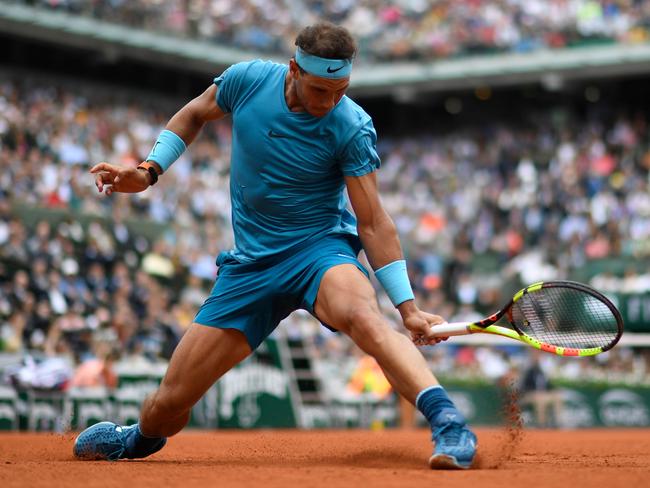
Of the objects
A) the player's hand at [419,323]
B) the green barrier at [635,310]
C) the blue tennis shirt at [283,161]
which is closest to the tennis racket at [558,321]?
the player's hand at [419,323]

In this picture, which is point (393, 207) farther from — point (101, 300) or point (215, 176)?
point (101, 300)

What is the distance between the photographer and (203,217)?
69.9 feet

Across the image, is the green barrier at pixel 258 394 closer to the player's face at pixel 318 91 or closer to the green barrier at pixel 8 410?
the green barrier at pixel 8 410

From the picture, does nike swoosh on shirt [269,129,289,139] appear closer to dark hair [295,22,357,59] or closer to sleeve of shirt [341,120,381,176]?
sleeve of shirt [341,120,381,176]

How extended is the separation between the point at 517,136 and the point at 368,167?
23311 mm

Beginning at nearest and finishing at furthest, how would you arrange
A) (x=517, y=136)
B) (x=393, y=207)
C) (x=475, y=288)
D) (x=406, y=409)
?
(x=406, y=409)
(x=475, y=288)
(x=393, y=207)
(x=517, y=136)

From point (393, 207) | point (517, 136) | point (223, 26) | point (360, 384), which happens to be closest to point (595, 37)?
point (517, 136)

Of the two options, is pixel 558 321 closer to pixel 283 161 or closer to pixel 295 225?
pixel 295 225

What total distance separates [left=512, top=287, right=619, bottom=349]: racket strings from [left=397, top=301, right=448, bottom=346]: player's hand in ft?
1.73

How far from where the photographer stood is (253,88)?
6086 mm

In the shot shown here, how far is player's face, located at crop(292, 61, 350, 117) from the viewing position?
5.63m

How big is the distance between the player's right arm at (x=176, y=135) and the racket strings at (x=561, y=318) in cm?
203

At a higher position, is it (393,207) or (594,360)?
(393,207)

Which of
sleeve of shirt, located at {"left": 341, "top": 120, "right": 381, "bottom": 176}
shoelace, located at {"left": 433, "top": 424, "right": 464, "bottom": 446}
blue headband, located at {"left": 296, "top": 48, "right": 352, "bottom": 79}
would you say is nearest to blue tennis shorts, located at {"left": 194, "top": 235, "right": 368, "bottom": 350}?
sleeve of shirt, located at {"left": 341, "top": 120, "right": 381, "bottom": 176}
